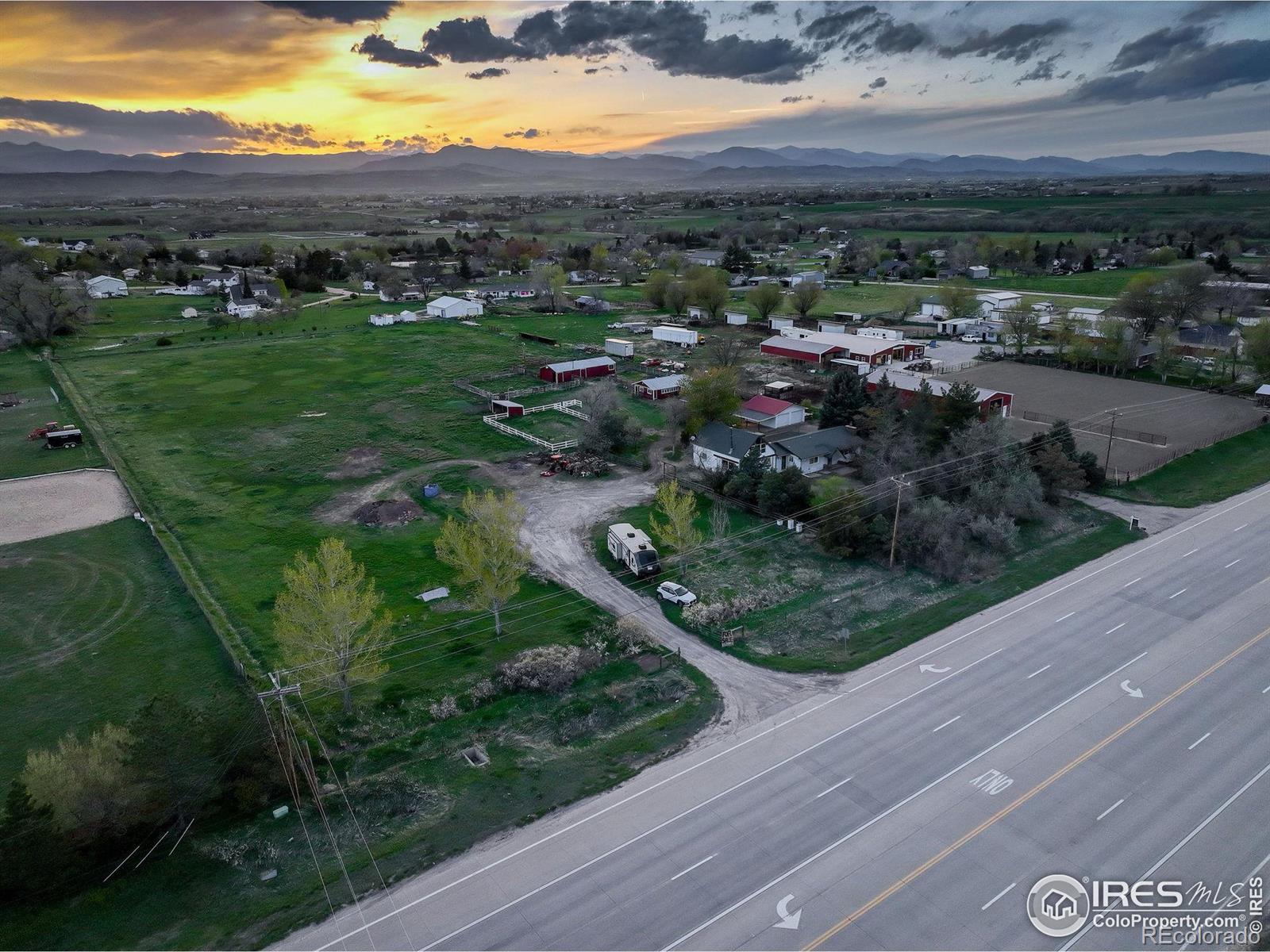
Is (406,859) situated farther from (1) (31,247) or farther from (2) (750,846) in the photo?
(1) (31,247)

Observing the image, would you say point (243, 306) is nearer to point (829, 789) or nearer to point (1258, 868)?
point (829, 789)

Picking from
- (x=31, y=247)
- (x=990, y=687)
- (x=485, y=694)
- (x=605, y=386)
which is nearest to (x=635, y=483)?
(x=605, y=386)

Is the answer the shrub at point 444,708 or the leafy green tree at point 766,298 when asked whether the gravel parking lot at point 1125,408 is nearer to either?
the leafy green tree at point 766,298

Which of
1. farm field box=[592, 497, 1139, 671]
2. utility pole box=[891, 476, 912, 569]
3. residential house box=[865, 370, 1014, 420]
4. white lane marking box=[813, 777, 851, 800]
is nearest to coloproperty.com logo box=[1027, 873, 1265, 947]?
white lane marking box=[813, 777, 851, 800]

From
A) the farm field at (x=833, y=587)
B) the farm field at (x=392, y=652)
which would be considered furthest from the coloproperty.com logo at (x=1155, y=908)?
the farm field at (x=392, y=652)

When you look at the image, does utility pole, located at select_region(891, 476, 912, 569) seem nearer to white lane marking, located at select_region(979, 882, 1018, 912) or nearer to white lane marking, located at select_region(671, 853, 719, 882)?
white lane marking, located at select_region(979, 882, 1018, 912)

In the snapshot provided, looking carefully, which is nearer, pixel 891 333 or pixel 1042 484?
pixel 1042 484
